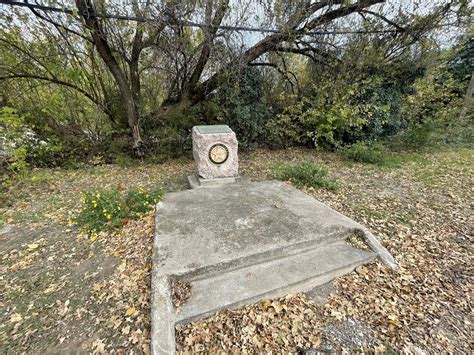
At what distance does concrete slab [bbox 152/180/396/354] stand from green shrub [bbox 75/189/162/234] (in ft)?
0.96

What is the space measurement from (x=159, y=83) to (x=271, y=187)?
4593 millimetres

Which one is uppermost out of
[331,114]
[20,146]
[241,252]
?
[331,114]

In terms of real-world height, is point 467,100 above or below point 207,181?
above

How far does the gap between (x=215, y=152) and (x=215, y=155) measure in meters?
0.06

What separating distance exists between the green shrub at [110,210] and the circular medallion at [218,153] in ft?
4.11

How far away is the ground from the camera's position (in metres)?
1.58

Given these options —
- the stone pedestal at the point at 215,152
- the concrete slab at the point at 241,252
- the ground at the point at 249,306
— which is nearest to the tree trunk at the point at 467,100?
the ground at the point at 249,306

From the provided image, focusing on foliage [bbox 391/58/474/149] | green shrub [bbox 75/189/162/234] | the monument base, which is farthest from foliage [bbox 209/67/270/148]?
foliage [bbox 391/58/474/149]

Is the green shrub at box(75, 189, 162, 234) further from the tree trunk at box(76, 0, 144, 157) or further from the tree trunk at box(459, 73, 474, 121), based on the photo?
the tree trunk at box(459, 73, 474, 121)

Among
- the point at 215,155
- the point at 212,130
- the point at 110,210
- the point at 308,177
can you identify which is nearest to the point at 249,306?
the point at 110,210

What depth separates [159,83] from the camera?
605cm

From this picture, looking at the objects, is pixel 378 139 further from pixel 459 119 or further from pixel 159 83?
pixel 159 83

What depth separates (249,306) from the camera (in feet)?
5.84

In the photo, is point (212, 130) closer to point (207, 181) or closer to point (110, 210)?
point (207, 181)
